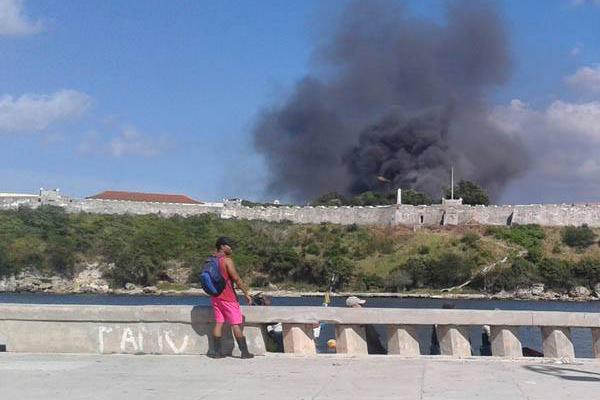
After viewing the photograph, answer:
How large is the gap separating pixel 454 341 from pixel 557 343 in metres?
1.38

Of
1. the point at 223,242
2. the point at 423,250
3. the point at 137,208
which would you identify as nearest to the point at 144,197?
the point at 137,208

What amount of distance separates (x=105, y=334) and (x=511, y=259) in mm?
88832

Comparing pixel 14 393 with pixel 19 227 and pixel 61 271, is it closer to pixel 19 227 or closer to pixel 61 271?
pixel 61 271

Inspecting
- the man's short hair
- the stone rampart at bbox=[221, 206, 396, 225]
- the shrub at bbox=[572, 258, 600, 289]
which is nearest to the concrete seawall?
the man's short hair

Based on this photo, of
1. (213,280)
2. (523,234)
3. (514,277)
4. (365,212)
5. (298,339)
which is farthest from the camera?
(365,212)

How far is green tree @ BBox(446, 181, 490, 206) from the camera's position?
4769 inches

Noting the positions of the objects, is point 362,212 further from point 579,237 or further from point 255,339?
point 255,339

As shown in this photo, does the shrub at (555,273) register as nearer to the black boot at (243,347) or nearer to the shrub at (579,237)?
the shrub at (579,237)

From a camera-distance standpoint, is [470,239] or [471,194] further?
[471,194]

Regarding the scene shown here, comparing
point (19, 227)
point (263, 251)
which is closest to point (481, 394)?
point (263, 251)

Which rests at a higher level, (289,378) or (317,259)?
(317,259)

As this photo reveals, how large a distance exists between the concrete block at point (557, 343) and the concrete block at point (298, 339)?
125 inches

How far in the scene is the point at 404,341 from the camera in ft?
42.3

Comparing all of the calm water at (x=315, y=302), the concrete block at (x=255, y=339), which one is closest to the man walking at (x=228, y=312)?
the concrete block at (x=255, y=339)
